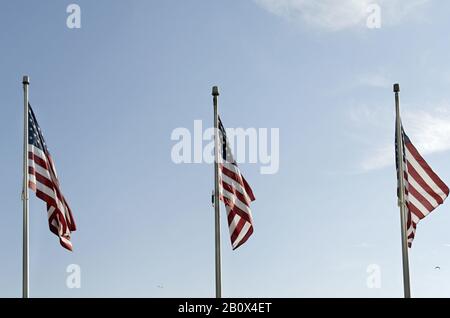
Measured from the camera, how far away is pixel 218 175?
28.6 m

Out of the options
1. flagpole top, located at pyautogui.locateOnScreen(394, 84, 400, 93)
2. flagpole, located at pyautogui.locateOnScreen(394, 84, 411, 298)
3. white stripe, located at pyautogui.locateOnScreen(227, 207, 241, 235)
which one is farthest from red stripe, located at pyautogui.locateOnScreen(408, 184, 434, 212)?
white stripe, located at pyautogui.locateOnScreen(227, 207, 241, 235)

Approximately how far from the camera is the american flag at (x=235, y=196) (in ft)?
92.6

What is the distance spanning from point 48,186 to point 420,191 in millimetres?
12496

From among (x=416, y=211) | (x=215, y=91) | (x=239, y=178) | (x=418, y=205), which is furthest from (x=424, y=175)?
(x=215, y=91)

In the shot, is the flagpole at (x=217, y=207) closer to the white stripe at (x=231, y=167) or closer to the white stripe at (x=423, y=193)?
the white stripe at (x=231, y=167)

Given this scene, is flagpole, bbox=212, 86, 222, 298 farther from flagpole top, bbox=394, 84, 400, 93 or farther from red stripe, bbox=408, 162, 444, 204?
flagpole top, bbox=394, 84, 400, 93

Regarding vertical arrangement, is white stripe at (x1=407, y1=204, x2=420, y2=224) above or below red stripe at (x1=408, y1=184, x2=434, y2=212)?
below

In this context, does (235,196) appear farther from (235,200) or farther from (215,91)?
(215,91)

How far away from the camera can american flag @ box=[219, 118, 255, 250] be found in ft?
92.6

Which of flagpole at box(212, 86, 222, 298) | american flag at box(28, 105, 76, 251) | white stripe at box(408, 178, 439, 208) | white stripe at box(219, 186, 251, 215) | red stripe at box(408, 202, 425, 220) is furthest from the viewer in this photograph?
white stripe at box(219, 186, 251, 215)

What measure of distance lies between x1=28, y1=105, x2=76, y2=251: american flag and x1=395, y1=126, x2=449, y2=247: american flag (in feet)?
37.6

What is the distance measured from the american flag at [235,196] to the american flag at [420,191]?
Result: 5.42 m
